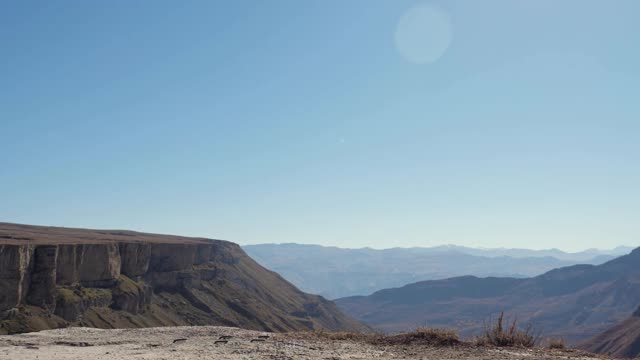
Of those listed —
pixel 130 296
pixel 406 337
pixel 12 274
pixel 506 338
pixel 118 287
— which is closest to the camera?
pixel 506 338

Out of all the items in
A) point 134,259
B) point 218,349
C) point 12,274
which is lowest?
point 12,274

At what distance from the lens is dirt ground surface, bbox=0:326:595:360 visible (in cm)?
1422

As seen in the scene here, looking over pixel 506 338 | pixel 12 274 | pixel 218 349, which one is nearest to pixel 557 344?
pixel 506 338

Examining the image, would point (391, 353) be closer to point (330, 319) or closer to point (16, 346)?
point (16, 346)

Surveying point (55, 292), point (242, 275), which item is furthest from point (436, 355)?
point (242, 275)

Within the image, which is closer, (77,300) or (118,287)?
(77,300)

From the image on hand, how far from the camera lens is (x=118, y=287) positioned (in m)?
89.0

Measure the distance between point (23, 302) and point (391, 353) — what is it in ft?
224

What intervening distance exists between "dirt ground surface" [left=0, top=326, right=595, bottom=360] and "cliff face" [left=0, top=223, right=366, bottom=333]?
171 ft

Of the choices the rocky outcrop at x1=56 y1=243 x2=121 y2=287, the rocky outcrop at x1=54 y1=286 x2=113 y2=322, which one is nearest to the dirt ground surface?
the rocky outcrop at x1=54 y1=286 x2=113 y2=322

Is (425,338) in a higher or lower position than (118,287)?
higher

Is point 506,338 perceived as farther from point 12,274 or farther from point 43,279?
point 43,279

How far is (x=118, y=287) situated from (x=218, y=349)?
82.3 meters

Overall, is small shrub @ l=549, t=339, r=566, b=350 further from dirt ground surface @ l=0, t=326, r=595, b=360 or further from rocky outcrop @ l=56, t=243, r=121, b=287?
rocky outcrop @ l=56, t=243, r=121, b=287
